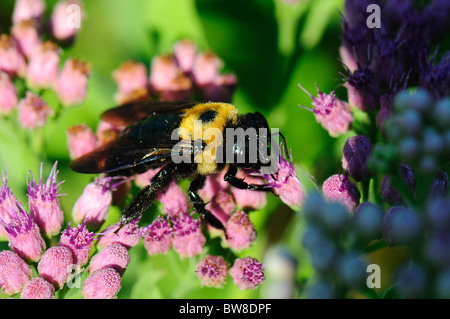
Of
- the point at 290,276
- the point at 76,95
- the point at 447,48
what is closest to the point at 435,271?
the point at 290,276

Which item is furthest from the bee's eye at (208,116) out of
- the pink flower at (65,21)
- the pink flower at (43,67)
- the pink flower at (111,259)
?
the pink flower at (65,21)

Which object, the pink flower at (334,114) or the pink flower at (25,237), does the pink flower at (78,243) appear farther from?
the pink flower at (334,114)

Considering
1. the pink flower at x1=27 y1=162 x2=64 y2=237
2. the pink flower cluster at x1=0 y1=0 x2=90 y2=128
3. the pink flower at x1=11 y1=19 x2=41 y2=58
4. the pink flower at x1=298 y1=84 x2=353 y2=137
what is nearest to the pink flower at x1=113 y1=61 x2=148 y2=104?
the pink flower cluster at x1=0 y1=0 x2=90 y2=128

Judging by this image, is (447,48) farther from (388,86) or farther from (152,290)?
(152,290)

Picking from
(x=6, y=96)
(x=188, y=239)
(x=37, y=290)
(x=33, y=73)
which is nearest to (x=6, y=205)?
(x=37, y=290)

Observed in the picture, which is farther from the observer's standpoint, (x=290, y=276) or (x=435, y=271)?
(x=290, y=276)

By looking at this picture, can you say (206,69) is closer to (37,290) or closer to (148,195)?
(148,195)

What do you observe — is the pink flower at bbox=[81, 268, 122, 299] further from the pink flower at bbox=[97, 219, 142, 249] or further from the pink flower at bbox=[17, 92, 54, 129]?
the pink flower at bbox=[17, 92, 54, 129]
